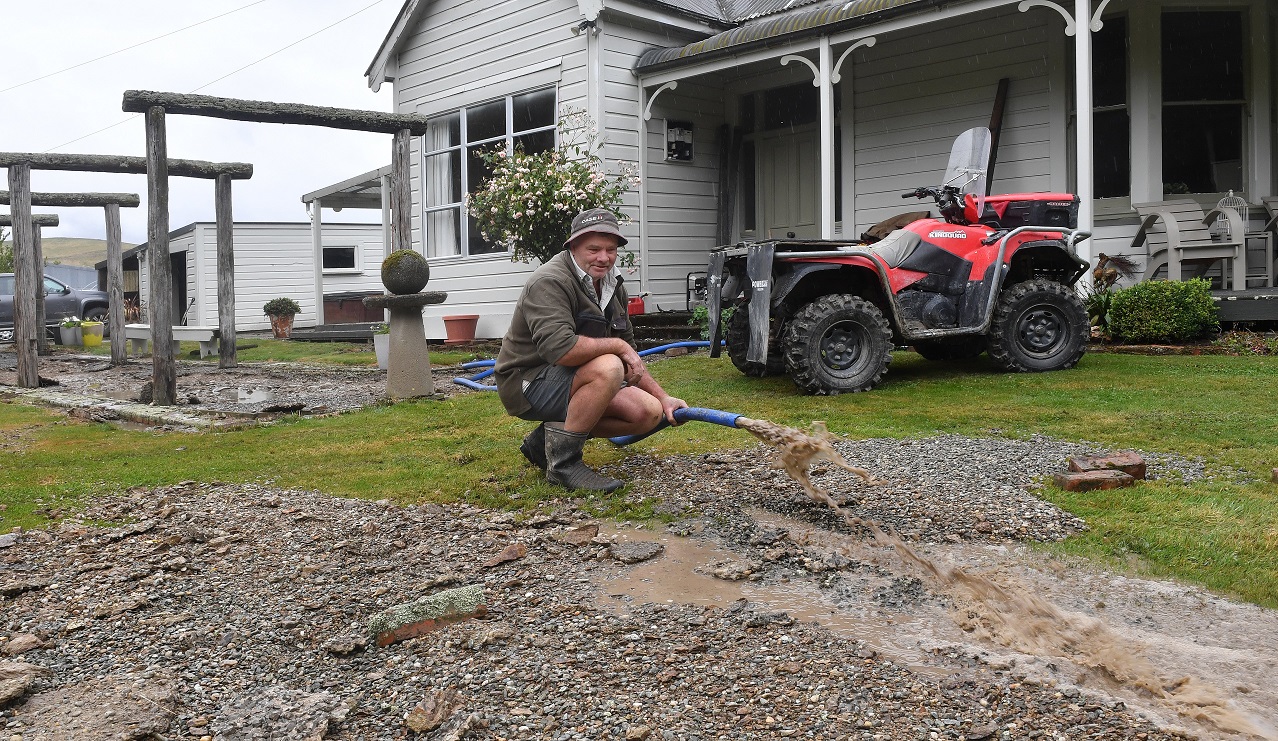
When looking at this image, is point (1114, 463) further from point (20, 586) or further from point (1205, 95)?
point (1205, 95)

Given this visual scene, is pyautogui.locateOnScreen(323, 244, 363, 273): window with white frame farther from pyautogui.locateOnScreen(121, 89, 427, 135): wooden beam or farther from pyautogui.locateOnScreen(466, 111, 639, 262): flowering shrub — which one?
pyautogui.locateOnScreen(121, 89, 427, 135): wooden beam

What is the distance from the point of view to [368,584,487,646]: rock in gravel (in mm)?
2998

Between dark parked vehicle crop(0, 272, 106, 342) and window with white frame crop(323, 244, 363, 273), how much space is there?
5672 mm

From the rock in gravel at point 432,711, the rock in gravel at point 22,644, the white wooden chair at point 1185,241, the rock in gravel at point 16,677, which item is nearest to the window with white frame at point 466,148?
the white wooden chair at point 1185,241

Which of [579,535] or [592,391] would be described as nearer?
[579,535]

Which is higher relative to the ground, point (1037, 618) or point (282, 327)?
point (282, 327)

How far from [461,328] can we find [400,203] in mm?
4377

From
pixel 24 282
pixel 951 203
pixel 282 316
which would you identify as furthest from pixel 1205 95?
pixel 282 316

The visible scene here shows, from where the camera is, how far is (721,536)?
388cm

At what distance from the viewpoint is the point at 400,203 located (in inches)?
367

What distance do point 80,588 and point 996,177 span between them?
399 inches

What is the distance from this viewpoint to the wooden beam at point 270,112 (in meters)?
8.38

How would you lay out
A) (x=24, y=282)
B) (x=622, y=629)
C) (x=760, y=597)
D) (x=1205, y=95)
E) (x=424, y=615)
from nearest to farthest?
(x=622, y=629) → (x=424, y=615) → (x=760, y=597) → (x=1205, y=95) → (x=24, y=282)

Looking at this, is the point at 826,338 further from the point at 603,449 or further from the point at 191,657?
the point at 191,657
